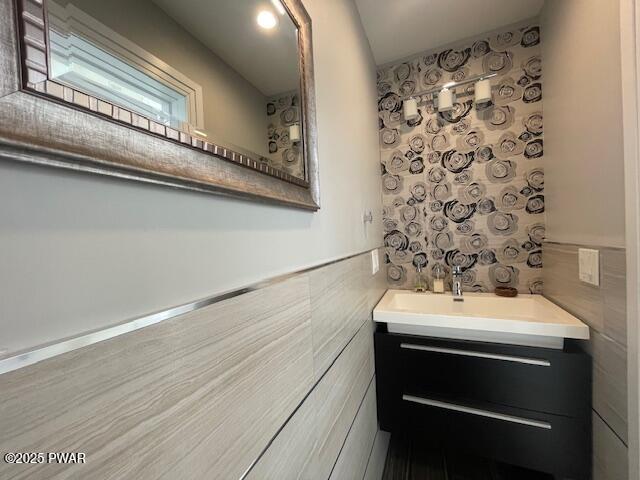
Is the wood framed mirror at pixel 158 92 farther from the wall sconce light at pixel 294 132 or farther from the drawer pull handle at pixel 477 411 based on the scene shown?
the drawer pull handle at pixel 477 411

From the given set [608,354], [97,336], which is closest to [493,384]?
[608,354]

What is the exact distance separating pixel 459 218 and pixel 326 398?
1344 millimetres

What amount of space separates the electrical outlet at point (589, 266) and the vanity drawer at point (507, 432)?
51 centimetres

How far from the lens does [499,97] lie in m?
1.52

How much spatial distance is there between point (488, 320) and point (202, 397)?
3.79 feet

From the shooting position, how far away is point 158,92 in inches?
13.2

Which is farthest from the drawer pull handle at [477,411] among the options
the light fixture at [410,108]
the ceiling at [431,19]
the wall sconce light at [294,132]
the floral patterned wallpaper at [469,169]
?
the ceiling at [431,19]

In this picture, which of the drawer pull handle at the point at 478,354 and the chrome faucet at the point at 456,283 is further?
the chrome faucet at the point at 456,283

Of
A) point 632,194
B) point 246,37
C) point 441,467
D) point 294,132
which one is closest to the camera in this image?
point 246,37

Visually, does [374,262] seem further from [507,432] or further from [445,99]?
[445,99]

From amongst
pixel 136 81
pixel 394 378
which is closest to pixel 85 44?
pixel 136 81

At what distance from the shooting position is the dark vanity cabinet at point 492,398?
0.99 metres

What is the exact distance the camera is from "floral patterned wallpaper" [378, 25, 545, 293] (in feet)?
4.83

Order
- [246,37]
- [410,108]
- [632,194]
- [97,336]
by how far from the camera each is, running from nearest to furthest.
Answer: [97,336] → [246,37] → [632,194] → [410,108]
